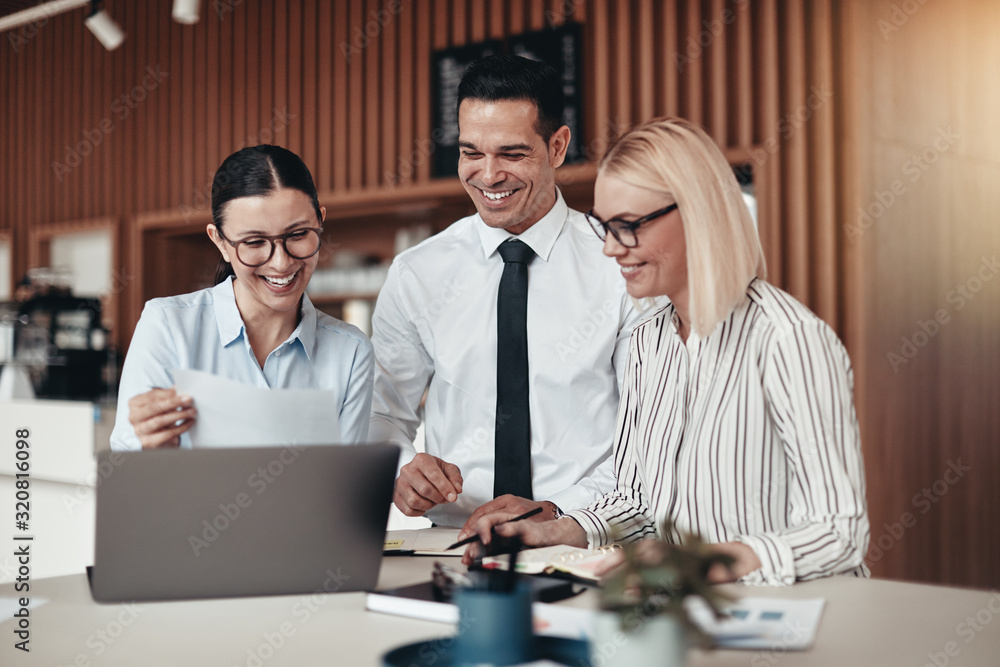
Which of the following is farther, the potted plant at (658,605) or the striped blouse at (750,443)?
the striped blouse at (750,443)

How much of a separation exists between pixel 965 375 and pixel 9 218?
255 inches

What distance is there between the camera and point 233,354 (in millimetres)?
1856

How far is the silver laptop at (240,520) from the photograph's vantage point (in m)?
1.21

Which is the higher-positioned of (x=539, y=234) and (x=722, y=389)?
(x=539, y=234)

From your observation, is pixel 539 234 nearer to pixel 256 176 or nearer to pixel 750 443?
pixel 256 176

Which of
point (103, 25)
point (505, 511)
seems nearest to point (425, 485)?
point (505, 511)

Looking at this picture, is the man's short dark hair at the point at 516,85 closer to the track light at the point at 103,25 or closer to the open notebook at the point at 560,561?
the open notebook at the point at 560,561

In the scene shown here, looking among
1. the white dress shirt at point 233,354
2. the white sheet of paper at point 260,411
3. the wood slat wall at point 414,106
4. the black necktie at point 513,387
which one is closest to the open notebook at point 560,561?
the white sheet of paper at point 260,411

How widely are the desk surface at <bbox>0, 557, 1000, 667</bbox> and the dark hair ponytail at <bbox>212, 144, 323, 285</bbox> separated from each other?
30.8 inches

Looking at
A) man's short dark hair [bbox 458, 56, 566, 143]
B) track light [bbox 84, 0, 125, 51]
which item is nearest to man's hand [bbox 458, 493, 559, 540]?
man's short dark hair [bbox 458, 56, 566, 143]

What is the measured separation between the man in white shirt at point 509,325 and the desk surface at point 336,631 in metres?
0.78

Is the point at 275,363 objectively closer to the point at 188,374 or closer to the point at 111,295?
the point at 188,374

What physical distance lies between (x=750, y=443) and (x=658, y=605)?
2.32 feet

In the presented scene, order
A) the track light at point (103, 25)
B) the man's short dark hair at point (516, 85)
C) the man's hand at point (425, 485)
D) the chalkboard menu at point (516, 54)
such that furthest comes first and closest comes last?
1. the track light at point (103, 25)
2. the chalkboard menu at point (516, 54)
3. the man's short dark hair at point (516, 85)
4. the man's hand at point (425, 485)
